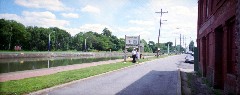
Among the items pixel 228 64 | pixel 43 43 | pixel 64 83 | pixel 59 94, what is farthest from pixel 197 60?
pixel 43 43

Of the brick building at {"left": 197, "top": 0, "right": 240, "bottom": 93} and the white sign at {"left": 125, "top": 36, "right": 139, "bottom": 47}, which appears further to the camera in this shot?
the white sign at {"left": 125, "top": 36, "right": 139, "bottom": 47}

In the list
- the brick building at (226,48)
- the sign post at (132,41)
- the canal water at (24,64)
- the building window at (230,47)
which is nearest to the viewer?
the brick building at (226,48)

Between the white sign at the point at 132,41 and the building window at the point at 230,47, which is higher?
the white sign at the point at 132,41

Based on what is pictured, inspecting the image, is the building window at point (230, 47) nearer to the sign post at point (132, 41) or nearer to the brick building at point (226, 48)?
the brick building at point (226, 48)

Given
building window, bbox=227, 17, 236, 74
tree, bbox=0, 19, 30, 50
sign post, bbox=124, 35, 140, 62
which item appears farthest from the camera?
tree, bbox=0, 19, 30, 50

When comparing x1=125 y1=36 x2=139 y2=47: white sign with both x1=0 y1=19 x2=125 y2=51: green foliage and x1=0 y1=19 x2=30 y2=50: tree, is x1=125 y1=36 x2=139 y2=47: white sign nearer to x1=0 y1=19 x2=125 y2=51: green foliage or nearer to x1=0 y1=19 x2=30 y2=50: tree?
x1=0 y1=19 x2=125 y2=51: green foliage

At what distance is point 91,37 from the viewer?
13938cm

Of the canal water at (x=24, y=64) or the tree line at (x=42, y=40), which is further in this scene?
the tree line at (x=42, y=40)

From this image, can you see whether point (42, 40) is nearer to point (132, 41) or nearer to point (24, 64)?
point (132, 41)

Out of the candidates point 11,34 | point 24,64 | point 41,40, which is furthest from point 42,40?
point 24,64

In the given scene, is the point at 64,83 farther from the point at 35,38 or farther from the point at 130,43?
the point at 35,38

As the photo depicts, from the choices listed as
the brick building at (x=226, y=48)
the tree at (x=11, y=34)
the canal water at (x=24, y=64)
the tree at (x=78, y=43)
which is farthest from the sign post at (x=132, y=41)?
the tree at (x=78, y=43)

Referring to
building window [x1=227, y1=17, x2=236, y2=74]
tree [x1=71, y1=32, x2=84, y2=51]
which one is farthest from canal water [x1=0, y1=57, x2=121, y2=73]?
tree [x1=71, y1=32, x2=84, y2=51]

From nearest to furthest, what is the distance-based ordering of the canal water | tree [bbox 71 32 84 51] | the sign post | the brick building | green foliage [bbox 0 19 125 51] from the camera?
the brick building, the canal water, the sign post, green foliage [bbox 0 19 125 51], tree [bbox 71 32 84 51]
